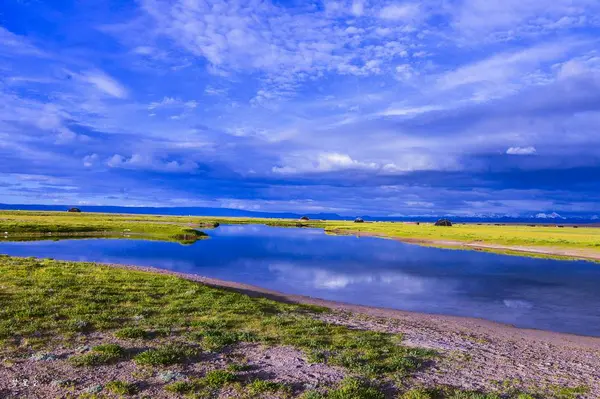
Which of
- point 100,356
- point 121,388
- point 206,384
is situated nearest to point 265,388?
point 206,384

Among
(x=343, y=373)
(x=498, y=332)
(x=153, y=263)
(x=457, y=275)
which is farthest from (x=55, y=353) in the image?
(x=457, y=275)

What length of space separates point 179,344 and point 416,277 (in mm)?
38684

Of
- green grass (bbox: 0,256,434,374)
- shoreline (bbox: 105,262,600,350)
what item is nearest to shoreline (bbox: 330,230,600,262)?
shoreline (bbox: 105,262,600,350)

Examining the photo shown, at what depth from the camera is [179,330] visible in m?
18.9

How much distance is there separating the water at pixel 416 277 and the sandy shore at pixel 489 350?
15.2 ft

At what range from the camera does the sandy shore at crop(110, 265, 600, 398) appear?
14.8m

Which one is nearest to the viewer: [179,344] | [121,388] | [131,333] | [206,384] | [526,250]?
[121,388]

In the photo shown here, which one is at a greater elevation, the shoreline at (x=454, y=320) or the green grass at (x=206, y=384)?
the green grass at (x=206, y=384)

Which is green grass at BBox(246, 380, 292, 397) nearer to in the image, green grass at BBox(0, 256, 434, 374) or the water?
green grass at BBox(0, 256, 434, 374)

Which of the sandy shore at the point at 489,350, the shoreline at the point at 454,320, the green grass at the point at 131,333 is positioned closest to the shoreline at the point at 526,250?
the shoreline at the point at 454,320

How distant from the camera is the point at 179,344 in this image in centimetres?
1664

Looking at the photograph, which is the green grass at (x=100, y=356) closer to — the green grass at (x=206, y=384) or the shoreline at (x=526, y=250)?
the green grass at (x=206, y=384)

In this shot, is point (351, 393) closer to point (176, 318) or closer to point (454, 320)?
point (176, 318)

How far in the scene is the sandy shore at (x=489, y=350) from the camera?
48.7 feet
